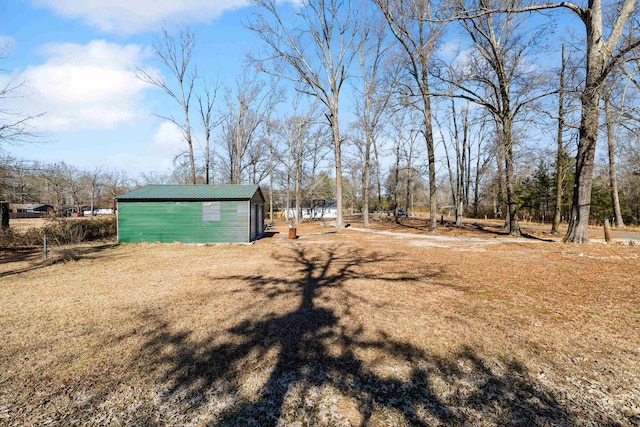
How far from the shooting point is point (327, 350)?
3395 millimetres

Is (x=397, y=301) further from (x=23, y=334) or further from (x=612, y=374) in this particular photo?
(x=23, y=334)

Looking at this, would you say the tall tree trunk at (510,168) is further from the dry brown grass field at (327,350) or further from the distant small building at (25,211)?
the distant small building at (25,211)

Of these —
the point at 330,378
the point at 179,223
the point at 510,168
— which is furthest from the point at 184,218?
the point at 510,168

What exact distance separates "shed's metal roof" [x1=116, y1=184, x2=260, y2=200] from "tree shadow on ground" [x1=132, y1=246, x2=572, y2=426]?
10.2 meters

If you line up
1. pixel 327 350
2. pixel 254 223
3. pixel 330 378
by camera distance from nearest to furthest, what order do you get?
pixel 330 378 < pixel 327 350 < pixel 254 223

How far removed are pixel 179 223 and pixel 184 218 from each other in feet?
1.12

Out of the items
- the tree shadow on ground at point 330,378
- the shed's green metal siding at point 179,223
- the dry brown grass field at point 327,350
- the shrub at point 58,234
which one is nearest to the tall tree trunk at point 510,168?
the dry brown grass field at point 327,350

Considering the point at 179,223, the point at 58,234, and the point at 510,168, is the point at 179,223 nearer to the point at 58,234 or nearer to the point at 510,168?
the point at 58,234

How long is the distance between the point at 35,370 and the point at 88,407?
45.0 inches

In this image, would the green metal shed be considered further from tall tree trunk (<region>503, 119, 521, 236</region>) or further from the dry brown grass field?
tall tree trunk (<region>503, 119, 521, 236</region>)

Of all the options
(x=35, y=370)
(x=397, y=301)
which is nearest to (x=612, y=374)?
(x=397, y=301)

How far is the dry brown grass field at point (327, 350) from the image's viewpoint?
242 cm

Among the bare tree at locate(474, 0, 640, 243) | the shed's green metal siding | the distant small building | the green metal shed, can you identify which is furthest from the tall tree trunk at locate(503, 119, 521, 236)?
the distant small building

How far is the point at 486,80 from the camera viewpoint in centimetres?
1305
